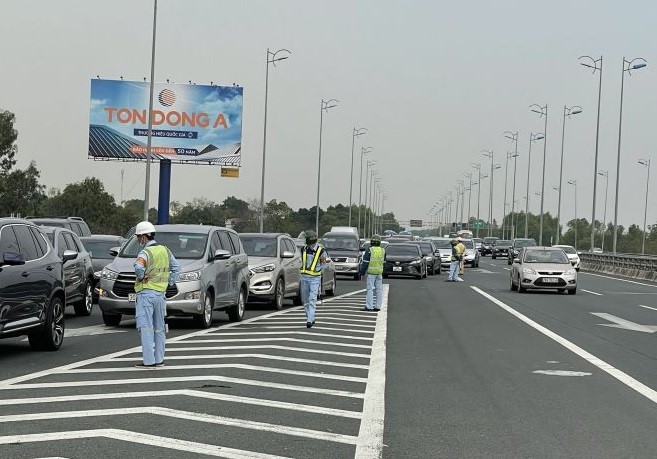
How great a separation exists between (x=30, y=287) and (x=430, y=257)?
37.6m

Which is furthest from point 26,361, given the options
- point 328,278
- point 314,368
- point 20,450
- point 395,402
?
point 328,278

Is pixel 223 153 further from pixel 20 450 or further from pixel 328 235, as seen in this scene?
pixel 20 450

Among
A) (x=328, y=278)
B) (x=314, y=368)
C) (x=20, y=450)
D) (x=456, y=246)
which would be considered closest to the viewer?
(x=20, y=450)

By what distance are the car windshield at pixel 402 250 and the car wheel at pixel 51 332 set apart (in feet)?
106

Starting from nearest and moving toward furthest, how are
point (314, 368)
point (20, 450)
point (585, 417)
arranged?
1. point (20, 450)
2. point (585, 417)
3. point (314, 368)

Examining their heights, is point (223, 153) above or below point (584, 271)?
above

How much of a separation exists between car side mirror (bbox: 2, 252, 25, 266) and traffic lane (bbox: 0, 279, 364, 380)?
121cm

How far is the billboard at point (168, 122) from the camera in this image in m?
60.3

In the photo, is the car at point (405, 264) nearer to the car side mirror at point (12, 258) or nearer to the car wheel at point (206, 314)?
the car wheel at point (206, 314)

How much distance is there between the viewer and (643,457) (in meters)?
8.14

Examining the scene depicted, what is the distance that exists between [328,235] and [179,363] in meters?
31.7

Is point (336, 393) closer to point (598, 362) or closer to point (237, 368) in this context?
point (237, 368)

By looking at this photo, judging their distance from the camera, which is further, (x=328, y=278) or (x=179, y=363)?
(x=328, y=278)

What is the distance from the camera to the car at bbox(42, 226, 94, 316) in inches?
842
